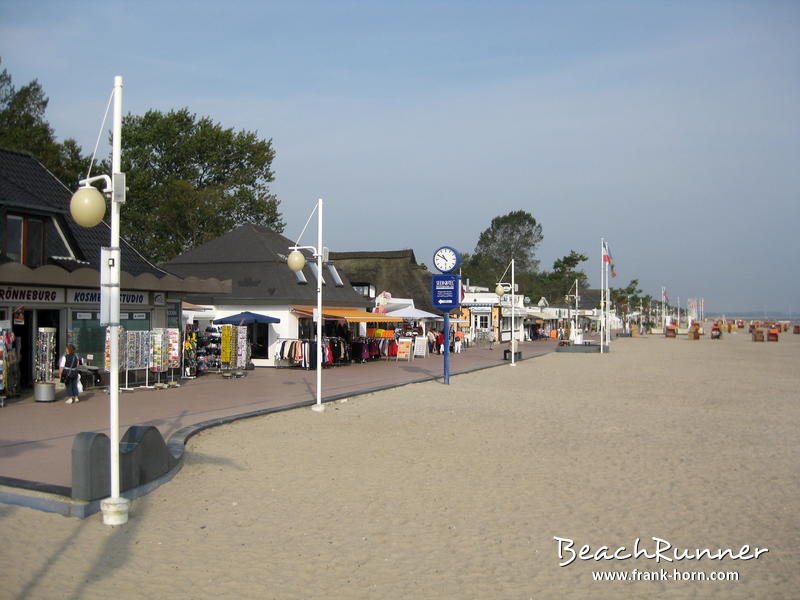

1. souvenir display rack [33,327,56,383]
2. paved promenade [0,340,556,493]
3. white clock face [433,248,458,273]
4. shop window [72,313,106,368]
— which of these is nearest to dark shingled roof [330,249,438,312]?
paved promenade [0,340,556,493]

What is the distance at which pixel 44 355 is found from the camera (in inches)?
626

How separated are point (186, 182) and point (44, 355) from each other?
101 ft

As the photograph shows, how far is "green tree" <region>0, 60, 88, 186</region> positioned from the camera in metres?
36.9

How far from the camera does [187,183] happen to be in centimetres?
4491

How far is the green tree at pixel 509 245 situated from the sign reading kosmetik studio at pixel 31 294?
9691 cm

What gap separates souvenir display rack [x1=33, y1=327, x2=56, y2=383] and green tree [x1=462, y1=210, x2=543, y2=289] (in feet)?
321

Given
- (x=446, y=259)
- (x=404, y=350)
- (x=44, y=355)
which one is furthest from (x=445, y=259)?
(x=44, y=355)

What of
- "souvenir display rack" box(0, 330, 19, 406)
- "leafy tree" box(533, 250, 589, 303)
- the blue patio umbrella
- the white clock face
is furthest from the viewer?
"leafy tree" box(533, 250, 589, 303)

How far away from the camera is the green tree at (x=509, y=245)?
11400cm

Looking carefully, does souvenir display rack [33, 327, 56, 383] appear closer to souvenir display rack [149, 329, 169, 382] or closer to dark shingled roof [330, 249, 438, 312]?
souvenir display rack [149, 329, 169, 382]

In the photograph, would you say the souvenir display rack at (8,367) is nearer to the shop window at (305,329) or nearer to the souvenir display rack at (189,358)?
the souvenir display rack at (189,358)

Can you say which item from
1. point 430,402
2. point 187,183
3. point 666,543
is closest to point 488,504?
point 666,543

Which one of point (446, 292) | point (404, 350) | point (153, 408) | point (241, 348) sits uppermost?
point (446, 292)

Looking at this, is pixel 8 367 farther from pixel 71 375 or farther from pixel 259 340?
pixel 259 340
